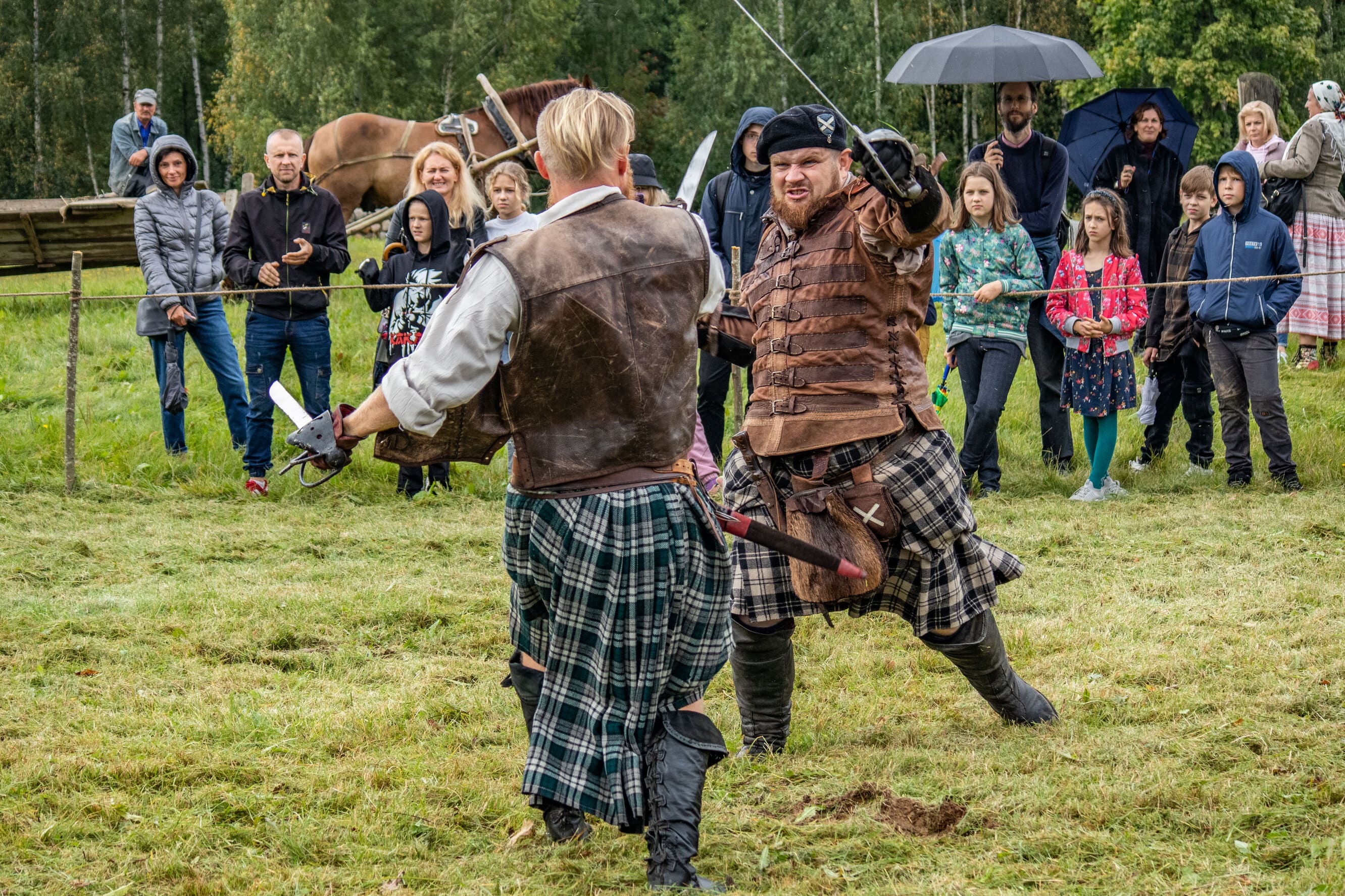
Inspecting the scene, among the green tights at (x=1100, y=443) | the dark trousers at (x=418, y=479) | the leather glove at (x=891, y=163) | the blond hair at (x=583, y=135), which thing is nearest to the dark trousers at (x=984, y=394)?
the green tights at (x=1100, y=443)

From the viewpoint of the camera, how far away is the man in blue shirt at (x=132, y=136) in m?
13.5

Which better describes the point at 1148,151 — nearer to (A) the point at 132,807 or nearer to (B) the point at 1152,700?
(B) the point at 1152,700

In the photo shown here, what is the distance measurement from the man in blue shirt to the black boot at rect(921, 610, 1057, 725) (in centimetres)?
1113

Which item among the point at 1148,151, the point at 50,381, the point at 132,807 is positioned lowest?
the point at 132,807

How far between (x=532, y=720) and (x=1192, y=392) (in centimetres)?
593

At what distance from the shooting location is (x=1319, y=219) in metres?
9.88

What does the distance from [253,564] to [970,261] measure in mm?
4022

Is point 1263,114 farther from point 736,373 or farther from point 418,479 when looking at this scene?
point 418,479

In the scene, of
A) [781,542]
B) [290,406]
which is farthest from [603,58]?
[290,406]

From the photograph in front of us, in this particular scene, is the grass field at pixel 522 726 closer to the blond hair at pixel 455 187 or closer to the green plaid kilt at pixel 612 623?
the green plaid kilt at pixel 612 623

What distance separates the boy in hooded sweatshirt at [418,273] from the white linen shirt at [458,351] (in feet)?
15.0

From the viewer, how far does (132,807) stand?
3.47 m

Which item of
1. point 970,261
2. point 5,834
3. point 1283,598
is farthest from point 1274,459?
point 5,834

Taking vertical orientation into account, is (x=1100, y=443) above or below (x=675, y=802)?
above
